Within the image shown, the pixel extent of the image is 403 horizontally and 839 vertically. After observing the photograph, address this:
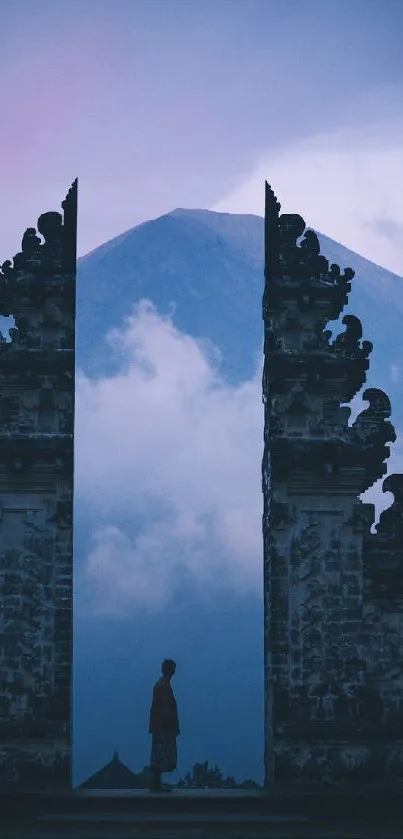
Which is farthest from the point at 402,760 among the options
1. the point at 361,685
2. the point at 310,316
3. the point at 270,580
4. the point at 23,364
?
the point at 23,364

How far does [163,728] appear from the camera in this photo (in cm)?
1738

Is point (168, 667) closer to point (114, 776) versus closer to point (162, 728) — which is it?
point (162, 728)

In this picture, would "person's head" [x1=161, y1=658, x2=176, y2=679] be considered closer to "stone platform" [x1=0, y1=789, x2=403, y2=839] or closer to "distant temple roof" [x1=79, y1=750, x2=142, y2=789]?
"stone platform" [x1=0, y1=789, x2=403, y2=839]

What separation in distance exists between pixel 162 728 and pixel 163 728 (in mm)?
14

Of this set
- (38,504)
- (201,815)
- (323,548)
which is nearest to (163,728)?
(201,815)

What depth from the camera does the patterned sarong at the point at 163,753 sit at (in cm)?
1733

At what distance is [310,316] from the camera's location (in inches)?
746

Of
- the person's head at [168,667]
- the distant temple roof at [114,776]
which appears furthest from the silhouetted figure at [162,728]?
the distant temple roof at [114,776]

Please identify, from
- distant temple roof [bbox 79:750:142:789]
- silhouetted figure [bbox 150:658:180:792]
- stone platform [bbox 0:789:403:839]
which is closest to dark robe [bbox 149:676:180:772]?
silhouetted figure [bbox 150:658:180:792]

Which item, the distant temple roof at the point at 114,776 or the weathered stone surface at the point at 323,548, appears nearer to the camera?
the weathered stone surface at the point at 323,548

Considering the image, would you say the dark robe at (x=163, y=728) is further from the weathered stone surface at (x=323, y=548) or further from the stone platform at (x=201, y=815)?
the weathered stone surface at (x=323, y=548)

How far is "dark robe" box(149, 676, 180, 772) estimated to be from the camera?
1736 centimetres

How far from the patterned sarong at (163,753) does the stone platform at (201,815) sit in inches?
16.2

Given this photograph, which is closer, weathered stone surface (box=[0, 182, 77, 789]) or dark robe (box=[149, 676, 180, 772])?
dark robe (box=[149, 676, 180, 772])
